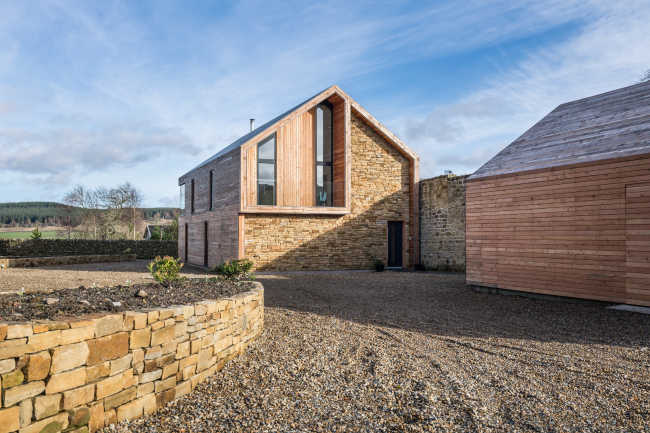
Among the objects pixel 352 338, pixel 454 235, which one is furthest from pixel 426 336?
pixel 454 235

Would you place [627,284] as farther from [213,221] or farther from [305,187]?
[213,221]

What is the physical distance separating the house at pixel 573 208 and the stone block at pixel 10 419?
9.58m

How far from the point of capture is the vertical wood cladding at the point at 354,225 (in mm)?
16156

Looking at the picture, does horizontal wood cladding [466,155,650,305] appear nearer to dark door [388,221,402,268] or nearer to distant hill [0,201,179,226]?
dark door [388,221,402,268]

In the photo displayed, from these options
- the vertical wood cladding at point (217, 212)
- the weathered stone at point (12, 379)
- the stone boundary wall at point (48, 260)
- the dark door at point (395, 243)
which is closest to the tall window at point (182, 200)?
the vertical wood cladding at point (217, 212)

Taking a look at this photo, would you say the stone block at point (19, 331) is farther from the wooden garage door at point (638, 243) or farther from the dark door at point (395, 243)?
the dark door at point (395, 243)

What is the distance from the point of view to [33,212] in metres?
77.1

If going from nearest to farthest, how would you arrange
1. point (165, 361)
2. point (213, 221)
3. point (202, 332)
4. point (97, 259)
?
1. point (165, 361)
2. point (202, 332)
3. point (213, 221)
4. point (97, 259)

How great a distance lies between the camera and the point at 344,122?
674 inches

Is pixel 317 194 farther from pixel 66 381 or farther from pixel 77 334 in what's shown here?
pixel 66 381

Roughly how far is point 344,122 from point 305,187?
2936mm

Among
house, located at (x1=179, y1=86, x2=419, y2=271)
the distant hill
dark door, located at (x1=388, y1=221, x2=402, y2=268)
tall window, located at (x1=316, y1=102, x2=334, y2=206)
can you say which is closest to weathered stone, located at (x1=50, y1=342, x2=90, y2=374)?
house, located at (x1=179, y1=86, x2=419, y2=271)

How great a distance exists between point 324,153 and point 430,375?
43.7 feet

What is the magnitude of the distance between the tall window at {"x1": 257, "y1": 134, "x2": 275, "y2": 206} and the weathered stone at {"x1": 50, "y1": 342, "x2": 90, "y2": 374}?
12250 millimetres
